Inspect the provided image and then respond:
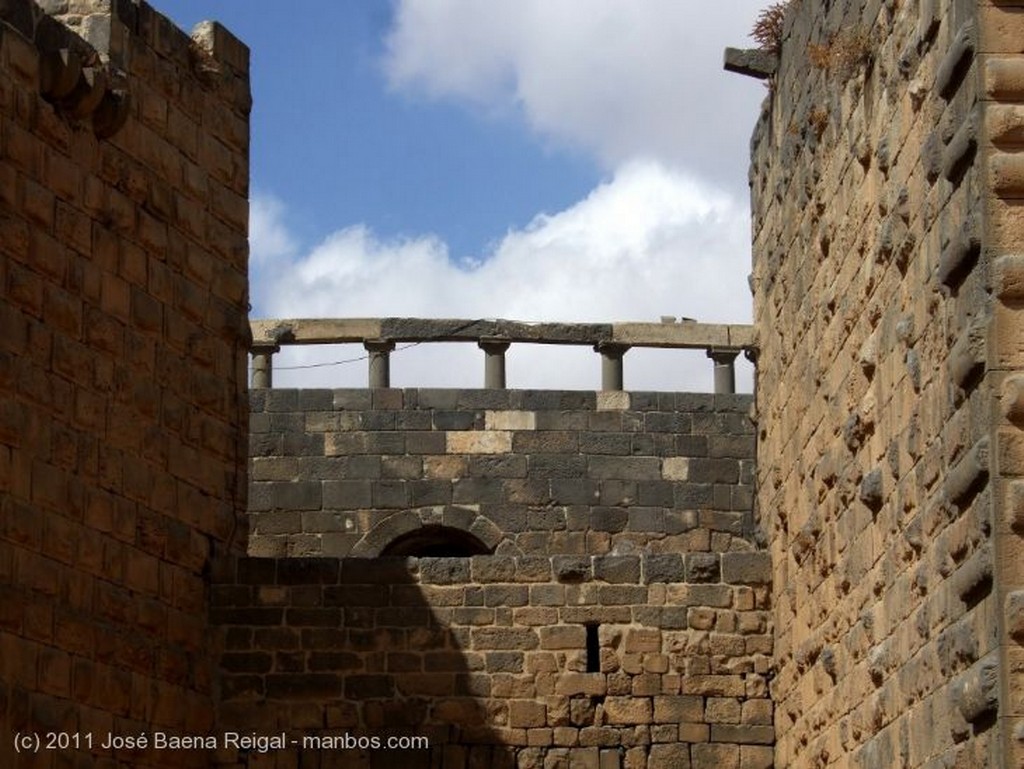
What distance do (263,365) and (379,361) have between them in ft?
3.05

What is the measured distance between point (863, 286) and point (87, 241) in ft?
13.1

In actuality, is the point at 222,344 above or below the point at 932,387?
above

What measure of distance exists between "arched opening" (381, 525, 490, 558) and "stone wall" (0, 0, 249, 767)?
155 inches

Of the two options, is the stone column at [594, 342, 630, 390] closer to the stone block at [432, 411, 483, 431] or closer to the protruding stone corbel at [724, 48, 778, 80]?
the stone block at [432, 411, 483, 431]

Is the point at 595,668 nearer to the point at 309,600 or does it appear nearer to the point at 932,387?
the point at 309,600

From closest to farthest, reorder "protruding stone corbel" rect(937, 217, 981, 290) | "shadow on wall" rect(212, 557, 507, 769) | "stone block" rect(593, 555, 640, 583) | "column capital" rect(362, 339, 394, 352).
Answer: "protruding stone corbel" rect(937, 217, 981, 290) < "shadow on wall" rect(212, 557, 507, 769) < "stone block" rect(593, 555, 640, 583) < "column capital" rect(362, 339, 394, 352)

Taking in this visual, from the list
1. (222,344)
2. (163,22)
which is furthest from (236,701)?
(163,22)

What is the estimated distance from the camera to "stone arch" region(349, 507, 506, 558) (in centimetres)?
1723

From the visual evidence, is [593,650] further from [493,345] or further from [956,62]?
[956,62]

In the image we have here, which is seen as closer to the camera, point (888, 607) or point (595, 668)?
point (888, 607)

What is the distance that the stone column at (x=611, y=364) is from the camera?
17.9 metres

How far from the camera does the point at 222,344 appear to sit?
1345 centimetres

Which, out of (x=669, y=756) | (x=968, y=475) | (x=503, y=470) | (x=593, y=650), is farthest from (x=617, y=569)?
(x=968, y=475)

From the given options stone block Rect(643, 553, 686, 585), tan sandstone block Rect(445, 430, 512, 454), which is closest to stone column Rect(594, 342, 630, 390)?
tan sandstone block Rect(445, 430, 512, 454)
